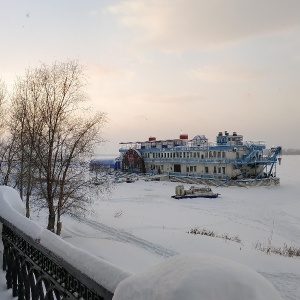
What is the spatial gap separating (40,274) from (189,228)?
16505mm

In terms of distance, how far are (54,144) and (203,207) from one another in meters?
16.0

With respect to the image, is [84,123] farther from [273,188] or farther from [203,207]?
[273,188]

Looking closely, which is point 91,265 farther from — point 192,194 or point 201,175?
point 201,175

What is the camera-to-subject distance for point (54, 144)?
15500 millimetres

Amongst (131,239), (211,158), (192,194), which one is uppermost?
(211,158)

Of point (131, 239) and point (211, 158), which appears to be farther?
point (211, 158)

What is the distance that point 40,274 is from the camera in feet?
11.8

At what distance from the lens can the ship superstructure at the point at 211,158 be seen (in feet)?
146

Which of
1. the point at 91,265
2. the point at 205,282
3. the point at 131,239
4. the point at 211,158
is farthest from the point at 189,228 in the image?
the point at 211,158

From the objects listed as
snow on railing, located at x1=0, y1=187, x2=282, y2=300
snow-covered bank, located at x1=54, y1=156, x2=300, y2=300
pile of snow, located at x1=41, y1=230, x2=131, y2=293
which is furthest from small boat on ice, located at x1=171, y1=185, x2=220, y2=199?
pile of snow, located at x1=41, y1=230, x2=131, y2=293

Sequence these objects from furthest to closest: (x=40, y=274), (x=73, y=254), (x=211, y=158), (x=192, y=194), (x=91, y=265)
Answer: (x=211, y=158) → (x=192, y=194) → (x=40, y=274) → (x=73, y=254) → (x=91, y=265)

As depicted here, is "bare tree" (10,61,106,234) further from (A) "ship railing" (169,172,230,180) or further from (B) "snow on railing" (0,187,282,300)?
(A) "ship railing" (169,172,230,180)

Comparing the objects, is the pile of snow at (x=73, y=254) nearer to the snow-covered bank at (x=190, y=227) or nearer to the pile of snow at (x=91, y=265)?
the pile of snow at (x=91, y=265)

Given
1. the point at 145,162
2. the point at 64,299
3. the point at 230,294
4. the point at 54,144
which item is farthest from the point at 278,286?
the point at 145,162
